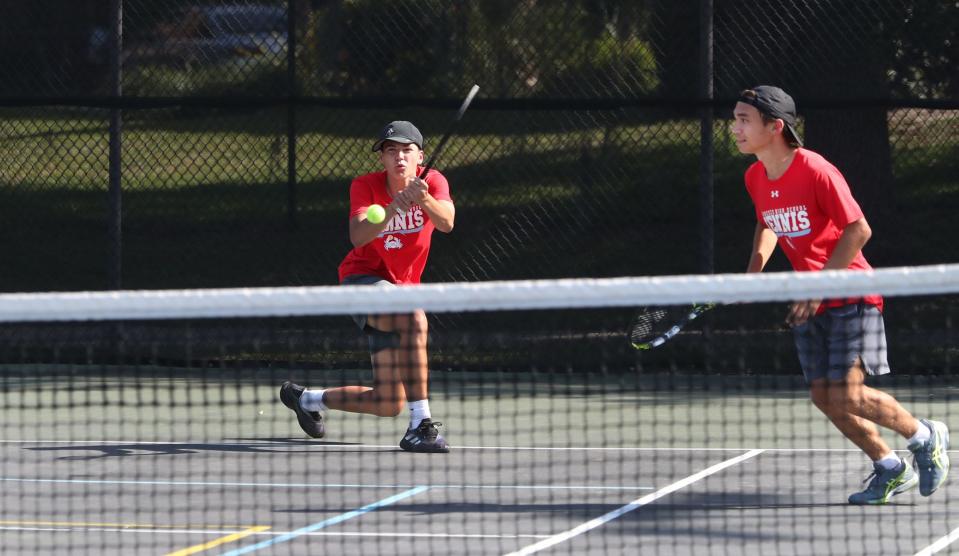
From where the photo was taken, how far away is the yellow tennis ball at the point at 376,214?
7086mm

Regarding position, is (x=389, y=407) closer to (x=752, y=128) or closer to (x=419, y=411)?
(x=419, y=411)

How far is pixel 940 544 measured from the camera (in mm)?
5453

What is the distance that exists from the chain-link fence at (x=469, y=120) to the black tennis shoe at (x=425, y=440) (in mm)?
3166

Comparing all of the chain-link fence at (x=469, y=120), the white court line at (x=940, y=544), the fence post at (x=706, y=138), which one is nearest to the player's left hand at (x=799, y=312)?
the white court line at (x=940, y=544)

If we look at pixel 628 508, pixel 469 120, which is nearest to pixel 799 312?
pixel 628 508

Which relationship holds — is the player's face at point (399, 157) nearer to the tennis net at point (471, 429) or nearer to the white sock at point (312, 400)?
the tennis net at point (471, 429)

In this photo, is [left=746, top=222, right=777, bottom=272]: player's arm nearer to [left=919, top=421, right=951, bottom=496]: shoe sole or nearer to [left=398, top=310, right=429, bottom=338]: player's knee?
[left=919, top=421, right=951, bottom=496]: shoe sole

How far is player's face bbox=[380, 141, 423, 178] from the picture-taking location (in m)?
7.28

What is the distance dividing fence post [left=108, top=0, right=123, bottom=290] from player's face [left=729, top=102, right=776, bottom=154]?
5385mm

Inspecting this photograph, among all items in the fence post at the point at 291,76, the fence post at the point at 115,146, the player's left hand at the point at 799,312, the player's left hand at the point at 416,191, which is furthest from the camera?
the fence post at the point at 291,76

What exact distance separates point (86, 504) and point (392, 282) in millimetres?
1756

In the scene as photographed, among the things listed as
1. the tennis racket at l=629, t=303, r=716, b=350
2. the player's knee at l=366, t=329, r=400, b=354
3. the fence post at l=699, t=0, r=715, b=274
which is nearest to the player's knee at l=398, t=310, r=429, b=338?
the player's knee at l=366, t=329, r=400, b=354

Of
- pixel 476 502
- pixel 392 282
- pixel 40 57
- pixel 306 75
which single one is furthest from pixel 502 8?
pixel 476 502

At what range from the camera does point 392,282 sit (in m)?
7.54
